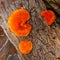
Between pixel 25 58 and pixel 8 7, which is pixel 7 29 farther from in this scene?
pixel 25 58

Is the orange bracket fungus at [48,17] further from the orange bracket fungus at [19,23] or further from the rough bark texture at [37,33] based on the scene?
the orange bracket fungus at [19,23]

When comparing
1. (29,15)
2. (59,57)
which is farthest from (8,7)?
(59,57)

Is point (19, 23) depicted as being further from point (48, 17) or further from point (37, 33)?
point (48, 17)

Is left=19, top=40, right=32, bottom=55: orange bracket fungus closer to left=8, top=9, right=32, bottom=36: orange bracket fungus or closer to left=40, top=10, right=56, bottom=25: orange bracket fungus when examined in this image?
left=8, top=9, right=32, bottom=36: orange bracket fungus

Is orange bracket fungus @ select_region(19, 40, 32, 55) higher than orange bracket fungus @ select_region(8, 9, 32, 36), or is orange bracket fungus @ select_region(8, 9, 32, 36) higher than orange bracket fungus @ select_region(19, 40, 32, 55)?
orange bracket fungus @ select_region(8, 9, 32, 36)

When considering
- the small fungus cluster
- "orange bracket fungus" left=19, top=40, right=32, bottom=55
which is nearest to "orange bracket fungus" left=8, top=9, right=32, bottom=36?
the small fungus cluster

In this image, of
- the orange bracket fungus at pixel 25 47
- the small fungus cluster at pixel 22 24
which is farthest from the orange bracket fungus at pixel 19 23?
the orange bracket fungus at pixel 25 47
